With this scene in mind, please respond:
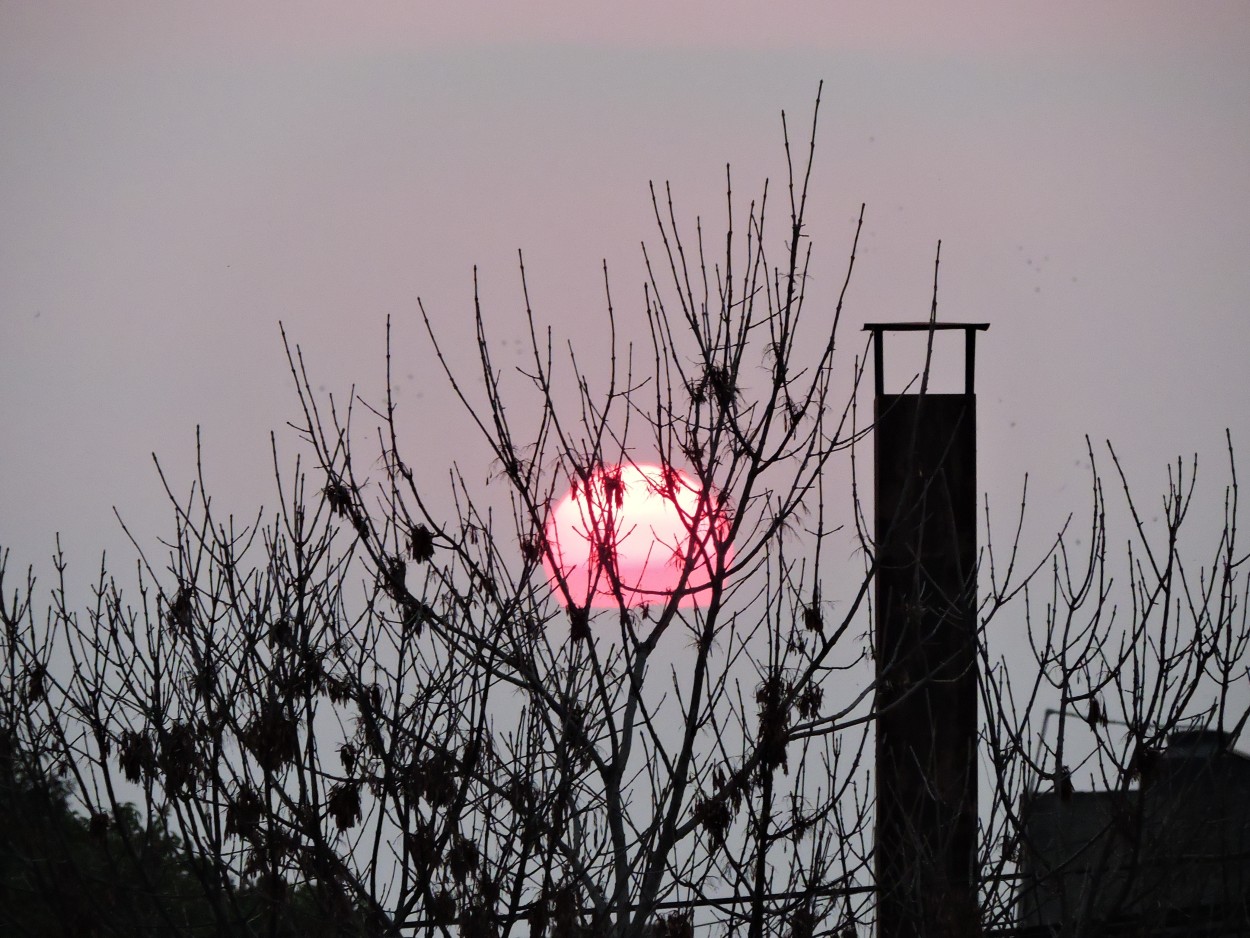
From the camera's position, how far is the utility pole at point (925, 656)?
469 centimetres

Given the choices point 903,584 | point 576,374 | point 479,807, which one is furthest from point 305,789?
point 903,584

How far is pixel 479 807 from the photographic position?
487 cm

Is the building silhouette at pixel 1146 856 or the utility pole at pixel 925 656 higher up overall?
the utility pole at pixel 925 656

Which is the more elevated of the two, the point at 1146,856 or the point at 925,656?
the point at 925,656

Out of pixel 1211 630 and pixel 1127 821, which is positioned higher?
pixel 1211 630

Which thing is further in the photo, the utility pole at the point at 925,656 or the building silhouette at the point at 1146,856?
the utility pole at the point at 925,656

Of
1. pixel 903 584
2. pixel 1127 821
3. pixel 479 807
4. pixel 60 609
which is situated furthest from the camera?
pixel 903 584

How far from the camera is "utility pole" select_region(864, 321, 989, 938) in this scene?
185 inches

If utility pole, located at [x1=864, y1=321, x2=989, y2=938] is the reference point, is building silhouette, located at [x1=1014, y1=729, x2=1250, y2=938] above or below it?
below

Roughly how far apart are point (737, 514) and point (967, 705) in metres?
2.24

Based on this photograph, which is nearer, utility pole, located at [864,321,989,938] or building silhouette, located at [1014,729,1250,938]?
building silhouette, located at [1014,729,1250,938]

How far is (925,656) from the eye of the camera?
534 centimetres

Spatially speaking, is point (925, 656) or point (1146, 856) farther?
point (925, 656)

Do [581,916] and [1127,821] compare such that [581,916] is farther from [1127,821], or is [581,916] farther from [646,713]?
[1127,821]
